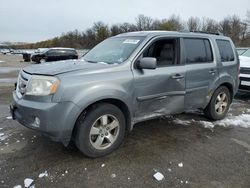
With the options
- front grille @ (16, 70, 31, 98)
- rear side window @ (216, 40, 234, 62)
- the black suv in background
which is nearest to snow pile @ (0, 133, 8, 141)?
front grille @ (16, 70, 31, 98)

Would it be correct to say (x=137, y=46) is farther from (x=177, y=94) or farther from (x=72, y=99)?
(x=72, y=99)

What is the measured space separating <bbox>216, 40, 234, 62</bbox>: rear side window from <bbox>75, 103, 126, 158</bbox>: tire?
9.22 ft

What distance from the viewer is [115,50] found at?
4434 mm

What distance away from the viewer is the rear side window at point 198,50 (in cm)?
470

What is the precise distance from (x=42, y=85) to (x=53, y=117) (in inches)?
17.8

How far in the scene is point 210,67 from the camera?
502 cm

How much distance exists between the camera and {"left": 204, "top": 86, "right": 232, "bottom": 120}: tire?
538cm

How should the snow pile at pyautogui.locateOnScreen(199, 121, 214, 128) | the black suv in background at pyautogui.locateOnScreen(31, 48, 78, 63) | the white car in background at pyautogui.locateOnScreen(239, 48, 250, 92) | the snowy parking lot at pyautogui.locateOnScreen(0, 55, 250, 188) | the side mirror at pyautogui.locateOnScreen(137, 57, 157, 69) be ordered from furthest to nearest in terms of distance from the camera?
1. the black suv in background at pyautogui.locateOnScreen(31, 48, 78, 63)
2. the white car in background at pyautogui.locateOnScreen(239, 48, 250, 92)
3. the snow pile at pyautogui.locateOnScreen(199, 121, 214, 128)
4. the side mirror at pyautogui.locateOnScreen(137, 57, 157, 69)
5. the snowy parking lot at pyautogui.locateOnScreen(0, 55, 250, 188)

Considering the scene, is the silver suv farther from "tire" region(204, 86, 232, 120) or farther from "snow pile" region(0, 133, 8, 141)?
"snow pile" region(0, 133, 8, 141)

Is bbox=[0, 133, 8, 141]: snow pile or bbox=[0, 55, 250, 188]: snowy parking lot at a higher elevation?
bbox=[0, 133, 8, 141]: snow pile

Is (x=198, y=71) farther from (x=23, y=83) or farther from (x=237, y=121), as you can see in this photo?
(x=23, y=83)

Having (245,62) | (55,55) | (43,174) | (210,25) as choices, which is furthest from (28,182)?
(210,25)

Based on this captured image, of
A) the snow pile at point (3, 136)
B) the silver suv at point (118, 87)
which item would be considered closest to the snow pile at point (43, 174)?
the silver suv at point (118, 87)

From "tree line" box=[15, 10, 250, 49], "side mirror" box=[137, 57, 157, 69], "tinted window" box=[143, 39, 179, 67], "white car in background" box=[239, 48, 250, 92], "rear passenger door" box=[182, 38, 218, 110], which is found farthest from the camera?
"tree line" box=[15, 10, 250, 49]
